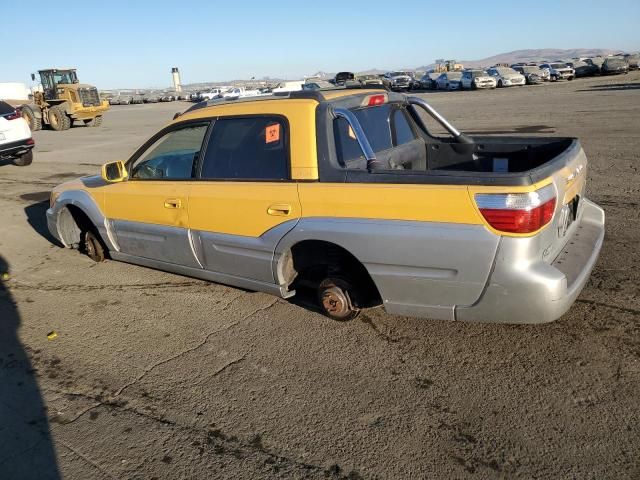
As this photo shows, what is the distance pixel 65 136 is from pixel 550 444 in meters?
22.7

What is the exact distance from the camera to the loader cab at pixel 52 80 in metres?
24.9

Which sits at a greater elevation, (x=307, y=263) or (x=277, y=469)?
(x=307, y=263)

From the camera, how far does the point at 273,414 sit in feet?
9.44

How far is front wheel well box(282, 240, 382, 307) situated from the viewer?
3584 mm

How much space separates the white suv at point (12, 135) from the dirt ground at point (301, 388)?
7875 mm

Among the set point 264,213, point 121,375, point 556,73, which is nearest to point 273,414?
point 121,375

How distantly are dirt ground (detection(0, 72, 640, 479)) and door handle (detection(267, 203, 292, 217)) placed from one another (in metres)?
0.88

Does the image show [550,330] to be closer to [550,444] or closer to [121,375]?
[550,444]

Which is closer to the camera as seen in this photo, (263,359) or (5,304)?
(263,359)

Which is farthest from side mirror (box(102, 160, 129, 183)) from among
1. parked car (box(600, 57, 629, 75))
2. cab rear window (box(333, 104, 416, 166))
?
parked car (box(600, 57, 629, 75))

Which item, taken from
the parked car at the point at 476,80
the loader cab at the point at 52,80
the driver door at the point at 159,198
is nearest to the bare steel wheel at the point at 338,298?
the driver door at the point at 159,198

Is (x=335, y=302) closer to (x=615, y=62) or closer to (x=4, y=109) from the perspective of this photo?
(x=4, y=109)

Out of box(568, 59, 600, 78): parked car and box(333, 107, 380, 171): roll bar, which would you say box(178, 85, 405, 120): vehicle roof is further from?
box(568, 59, 600, 78): parked car

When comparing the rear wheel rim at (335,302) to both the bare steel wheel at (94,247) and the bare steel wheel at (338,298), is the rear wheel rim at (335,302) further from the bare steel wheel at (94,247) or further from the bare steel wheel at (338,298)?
the bare steel wheel at (94,247)
